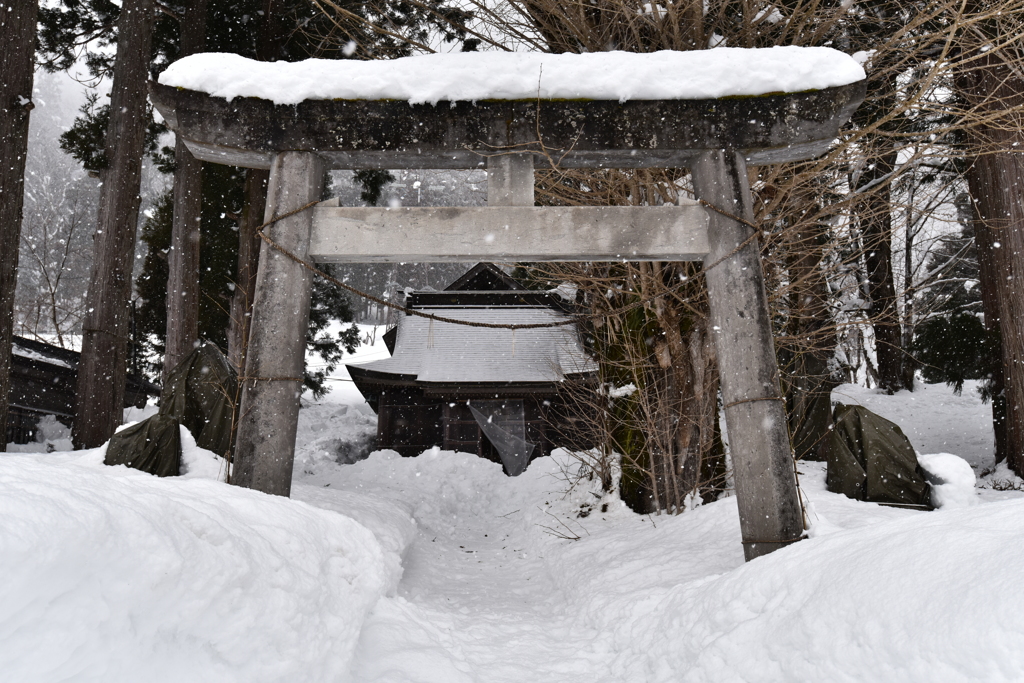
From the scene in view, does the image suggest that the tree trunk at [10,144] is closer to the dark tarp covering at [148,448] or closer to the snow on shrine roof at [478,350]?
the dark tarp covering at [148,448]

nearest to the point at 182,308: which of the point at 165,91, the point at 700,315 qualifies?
the point at 165,91

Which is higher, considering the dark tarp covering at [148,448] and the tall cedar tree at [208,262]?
the tall cedar tree at [208,262]

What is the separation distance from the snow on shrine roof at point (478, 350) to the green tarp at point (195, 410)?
8274 mm

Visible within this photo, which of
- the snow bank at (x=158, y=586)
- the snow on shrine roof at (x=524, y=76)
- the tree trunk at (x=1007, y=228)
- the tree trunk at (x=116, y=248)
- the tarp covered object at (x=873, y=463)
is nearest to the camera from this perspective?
the snow bank at (x=158, y=586)

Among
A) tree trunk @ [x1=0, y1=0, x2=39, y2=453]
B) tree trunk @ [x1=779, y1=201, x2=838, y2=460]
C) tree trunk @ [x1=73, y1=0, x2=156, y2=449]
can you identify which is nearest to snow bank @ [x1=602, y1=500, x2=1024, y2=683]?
tree trunk @ [x1=779, y1=201, x2=838, y2=460]

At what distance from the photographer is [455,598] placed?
5.64 metres

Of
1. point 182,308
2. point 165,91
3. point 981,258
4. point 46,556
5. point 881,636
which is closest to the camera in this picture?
point 46,556

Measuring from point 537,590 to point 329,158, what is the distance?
4563 millimetres

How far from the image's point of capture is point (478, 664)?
3.99m

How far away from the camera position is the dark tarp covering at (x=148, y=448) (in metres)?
6.39

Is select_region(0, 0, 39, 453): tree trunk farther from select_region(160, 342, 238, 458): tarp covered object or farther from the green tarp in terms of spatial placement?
select_region(160, 342, 238, 458): tarp covered object

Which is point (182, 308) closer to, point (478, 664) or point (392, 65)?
point (392, 65)

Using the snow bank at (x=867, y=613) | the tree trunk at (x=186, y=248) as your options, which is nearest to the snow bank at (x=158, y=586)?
the snow bank at (x=867, y=613)

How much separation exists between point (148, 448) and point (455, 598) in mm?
3618
